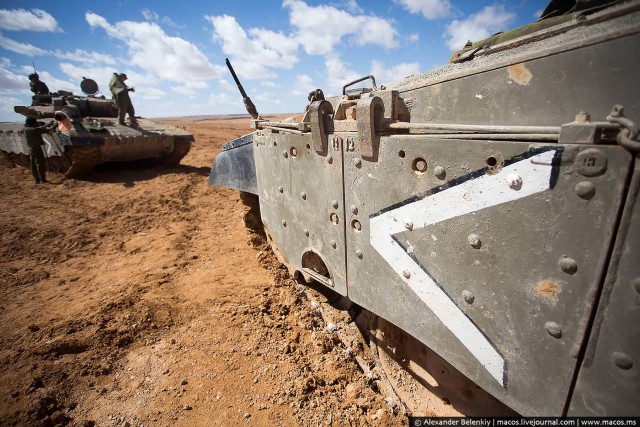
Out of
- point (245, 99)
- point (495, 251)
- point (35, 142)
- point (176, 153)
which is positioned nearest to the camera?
point (495, 251)

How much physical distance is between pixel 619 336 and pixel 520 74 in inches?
35.5

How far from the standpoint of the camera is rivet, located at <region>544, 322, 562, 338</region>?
3.48 feet

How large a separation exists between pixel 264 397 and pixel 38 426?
4.34 ft

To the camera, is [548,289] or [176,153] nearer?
[548,289]

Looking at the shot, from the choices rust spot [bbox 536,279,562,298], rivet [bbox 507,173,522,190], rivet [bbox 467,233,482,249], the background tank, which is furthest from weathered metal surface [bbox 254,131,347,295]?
the background tank

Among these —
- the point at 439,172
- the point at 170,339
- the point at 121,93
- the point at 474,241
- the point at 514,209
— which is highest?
the point at 121,93

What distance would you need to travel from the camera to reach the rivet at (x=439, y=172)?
1.26 metres

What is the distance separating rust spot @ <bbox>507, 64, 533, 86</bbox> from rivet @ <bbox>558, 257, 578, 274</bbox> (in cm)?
62

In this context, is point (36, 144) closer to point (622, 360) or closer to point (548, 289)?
point (548, 289)

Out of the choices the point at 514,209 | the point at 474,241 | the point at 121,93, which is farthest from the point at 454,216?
the point at 121,93

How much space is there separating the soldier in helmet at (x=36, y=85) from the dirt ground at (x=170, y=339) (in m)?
7.87

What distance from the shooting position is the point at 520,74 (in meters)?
1.15

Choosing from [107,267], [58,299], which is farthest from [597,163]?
[107,267]

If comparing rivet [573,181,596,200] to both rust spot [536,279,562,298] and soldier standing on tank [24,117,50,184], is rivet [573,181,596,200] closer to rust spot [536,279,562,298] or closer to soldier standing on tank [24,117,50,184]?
rust spot [536,279,562,298]
